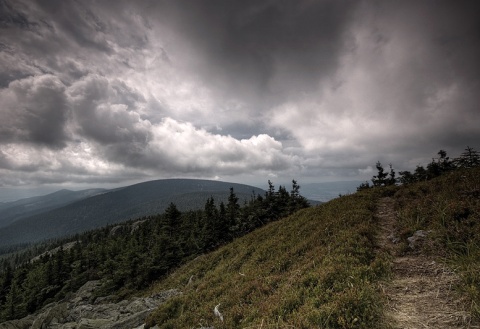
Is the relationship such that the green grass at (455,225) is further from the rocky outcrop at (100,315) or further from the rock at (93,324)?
the rock at (93,324)

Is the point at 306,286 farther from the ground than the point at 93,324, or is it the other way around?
the point at 306,286

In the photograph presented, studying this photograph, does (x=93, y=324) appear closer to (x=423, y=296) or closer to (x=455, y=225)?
(x=423, y=296)

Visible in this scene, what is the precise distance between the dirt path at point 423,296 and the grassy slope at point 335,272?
1.04ft

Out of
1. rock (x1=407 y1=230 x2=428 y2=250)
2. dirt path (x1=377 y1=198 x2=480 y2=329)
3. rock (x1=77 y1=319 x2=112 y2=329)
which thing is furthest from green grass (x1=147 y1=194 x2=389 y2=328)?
rock (x1=77 y1=319 x2=112 y2=329)

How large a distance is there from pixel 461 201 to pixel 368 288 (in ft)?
26.0

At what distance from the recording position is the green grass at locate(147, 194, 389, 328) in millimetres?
6219

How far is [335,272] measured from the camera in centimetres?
834

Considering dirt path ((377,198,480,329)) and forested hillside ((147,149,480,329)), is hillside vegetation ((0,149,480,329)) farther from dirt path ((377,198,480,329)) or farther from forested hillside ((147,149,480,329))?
dirt path ((377,198,480,329))

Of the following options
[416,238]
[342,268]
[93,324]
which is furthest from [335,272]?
[93,324]

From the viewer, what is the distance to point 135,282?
35656mm

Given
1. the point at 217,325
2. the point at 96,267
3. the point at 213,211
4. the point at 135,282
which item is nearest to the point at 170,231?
the point at 213,211

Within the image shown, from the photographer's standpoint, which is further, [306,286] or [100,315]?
[100,315]

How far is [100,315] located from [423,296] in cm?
2335

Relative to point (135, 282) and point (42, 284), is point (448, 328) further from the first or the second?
point (42, 284)
